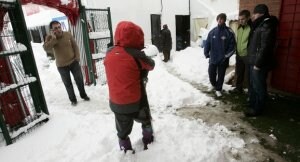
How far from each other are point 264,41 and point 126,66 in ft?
8.06

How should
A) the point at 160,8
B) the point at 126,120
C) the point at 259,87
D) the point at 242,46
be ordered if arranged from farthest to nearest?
the point at 160,8
the point at 242,46
the point at 259,87
the point at 126,120

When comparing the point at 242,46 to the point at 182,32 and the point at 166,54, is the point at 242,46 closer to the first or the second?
the point at 166,54

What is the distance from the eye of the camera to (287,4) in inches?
179

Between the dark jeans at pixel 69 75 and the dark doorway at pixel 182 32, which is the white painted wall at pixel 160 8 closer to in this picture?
the dark doorway at pixel 182 32

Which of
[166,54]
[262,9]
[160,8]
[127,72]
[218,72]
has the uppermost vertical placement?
[160,8]

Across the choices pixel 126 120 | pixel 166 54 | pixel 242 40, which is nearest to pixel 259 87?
pixel 242 40

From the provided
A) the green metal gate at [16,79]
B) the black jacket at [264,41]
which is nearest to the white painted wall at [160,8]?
the black jacket at [264,41]

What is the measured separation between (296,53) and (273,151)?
2375 millimetres

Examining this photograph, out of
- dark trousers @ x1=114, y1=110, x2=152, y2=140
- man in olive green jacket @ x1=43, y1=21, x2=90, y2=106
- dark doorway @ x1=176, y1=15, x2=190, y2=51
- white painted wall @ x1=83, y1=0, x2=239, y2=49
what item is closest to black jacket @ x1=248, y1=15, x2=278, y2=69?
dark trousers @ x1=114, y1=110, x2=152, y2=140

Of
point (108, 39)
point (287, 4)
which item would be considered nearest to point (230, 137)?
point (287, 4)

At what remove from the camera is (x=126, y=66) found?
96.8 inches

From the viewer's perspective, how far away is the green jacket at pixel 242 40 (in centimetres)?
486

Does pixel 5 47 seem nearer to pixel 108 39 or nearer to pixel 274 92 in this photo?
pixel 108 39

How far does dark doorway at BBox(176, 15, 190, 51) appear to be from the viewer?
12.8 m
